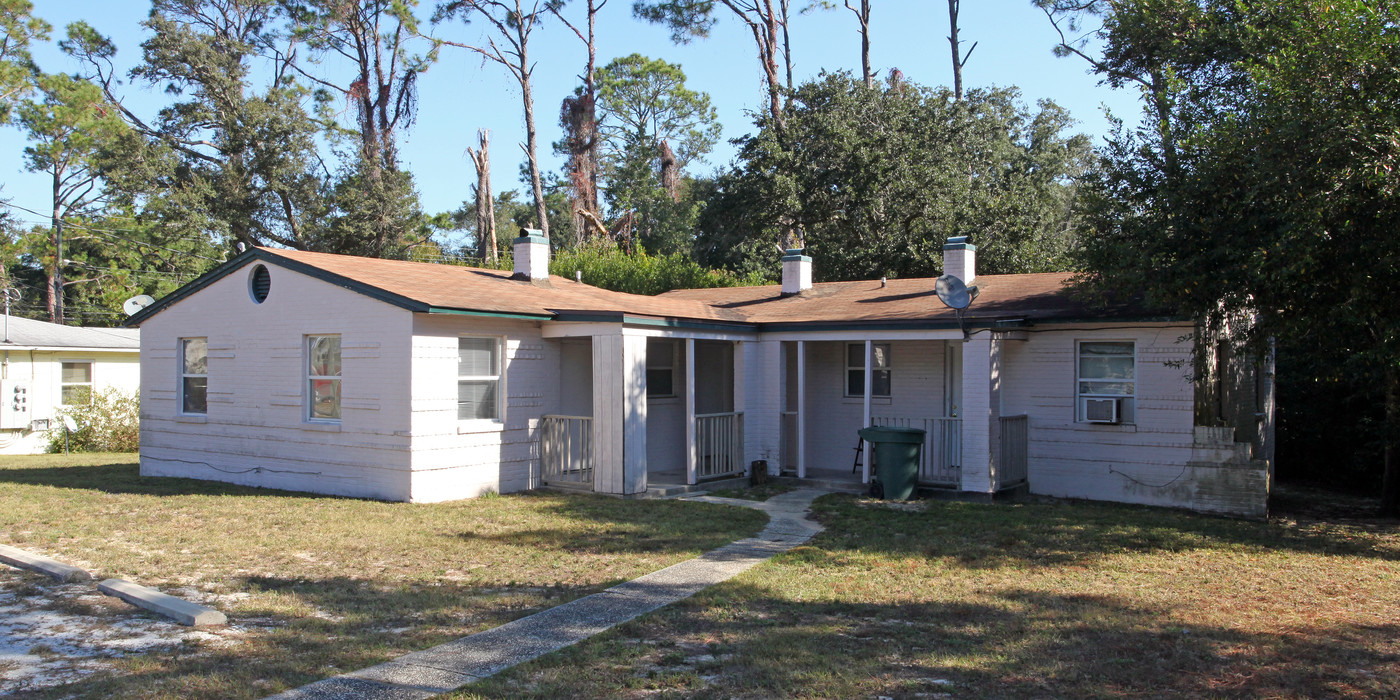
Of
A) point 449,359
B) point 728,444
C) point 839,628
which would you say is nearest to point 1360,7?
point 839,628

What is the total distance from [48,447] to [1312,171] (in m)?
25.0

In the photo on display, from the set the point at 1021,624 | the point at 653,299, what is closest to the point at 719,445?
the point at 653,299

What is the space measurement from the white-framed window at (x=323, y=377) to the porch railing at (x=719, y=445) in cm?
534

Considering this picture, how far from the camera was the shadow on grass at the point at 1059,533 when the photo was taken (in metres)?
9.59

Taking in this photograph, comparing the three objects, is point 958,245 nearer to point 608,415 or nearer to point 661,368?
point 661,368

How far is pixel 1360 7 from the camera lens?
9.23m

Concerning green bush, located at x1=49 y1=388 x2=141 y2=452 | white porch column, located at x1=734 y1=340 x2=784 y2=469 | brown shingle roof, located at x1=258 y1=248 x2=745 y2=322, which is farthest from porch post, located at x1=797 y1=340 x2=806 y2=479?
green bush, located at x1=49 y1=388 x2=141 y2=452

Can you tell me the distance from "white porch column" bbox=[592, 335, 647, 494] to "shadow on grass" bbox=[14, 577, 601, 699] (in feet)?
17.2

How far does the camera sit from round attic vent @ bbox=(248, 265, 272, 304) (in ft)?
46.8

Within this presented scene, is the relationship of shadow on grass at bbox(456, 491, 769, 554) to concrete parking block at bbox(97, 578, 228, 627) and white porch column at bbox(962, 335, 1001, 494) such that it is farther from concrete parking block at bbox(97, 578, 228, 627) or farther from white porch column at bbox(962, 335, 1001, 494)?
white porch column at bbox(962, 335, 1001, 494)

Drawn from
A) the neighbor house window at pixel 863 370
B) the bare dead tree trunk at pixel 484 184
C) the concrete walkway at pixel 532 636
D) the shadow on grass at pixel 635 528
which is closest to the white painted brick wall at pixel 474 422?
the shadow on grass at pixel 635 528

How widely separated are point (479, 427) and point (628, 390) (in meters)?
2.15

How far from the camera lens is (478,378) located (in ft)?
43.2

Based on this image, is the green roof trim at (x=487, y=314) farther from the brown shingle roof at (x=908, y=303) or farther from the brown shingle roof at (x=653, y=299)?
the brown shingle roof at (x=908, y=303)
